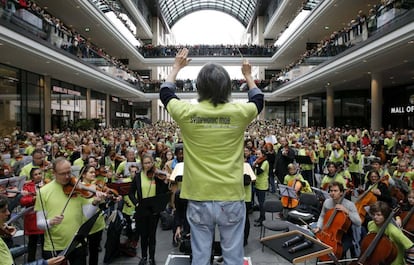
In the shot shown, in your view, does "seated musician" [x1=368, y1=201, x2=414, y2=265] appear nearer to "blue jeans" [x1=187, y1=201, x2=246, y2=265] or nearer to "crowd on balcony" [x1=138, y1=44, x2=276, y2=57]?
"blue jeans" [x1=187, y1=201, x2=246, y2=265]

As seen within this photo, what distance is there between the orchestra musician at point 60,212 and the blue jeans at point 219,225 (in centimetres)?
218

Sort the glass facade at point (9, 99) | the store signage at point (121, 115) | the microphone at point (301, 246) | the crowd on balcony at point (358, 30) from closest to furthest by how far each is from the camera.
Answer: the microphone at point (301, 246) → the crowd on balcony at point (358, 30) → the glass facade at point (9, 99) → the store signage at point (121, 115)

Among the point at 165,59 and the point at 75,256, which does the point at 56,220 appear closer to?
the point at 75,256

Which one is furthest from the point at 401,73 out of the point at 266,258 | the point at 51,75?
the point at 51,75

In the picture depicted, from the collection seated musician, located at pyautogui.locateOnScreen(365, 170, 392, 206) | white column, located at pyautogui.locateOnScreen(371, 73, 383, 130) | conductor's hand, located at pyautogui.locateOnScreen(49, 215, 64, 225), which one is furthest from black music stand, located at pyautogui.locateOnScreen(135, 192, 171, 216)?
white column, located at pyautogui.locateOnScreen(371, 73, 383, 130)

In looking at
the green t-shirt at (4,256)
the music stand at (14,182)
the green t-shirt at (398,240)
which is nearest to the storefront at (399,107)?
the green t-shirt at (398,240)

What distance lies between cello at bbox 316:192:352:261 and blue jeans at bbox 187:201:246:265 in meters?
3.30

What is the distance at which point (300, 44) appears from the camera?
117 feet

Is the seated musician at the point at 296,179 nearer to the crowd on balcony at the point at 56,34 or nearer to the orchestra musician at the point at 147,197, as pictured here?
the orchestra musician at the point at 147,197

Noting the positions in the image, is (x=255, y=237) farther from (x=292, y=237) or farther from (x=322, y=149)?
(x=322, y=149)

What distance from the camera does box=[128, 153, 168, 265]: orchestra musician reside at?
5.44 meters

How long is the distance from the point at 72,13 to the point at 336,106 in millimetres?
27590

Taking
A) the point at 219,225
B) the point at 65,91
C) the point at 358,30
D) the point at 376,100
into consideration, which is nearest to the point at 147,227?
the point at 219,225

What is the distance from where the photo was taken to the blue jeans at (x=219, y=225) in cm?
221
